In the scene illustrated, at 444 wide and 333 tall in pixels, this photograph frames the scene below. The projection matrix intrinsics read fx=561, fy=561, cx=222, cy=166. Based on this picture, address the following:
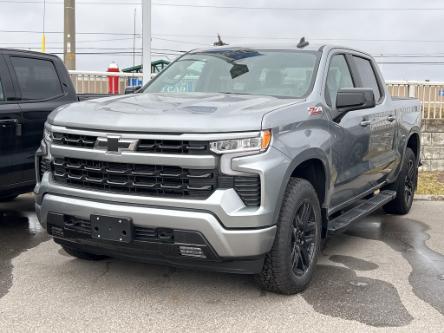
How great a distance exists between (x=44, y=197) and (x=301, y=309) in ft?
6.62

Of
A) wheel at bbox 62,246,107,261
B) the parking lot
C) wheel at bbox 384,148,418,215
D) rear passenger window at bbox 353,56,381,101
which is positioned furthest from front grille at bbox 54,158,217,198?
wheel at bbox 384,148,418,215

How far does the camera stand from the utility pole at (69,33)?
48.3ft

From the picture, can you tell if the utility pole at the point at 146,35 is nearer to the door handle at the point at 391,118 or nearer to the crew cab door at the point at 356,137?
the crew cab door at the point at 356,137

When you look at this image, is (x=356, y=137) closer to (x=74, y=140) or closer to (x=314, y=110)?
(x=314, y=110)

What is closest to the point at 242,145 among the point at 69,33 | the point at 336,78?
the point at 336,78

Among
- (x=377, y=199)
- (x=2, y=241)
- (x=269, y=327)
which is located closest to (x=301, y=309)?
(x=269, y=327)

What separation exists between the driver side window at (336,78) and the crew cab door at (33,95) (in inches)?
120

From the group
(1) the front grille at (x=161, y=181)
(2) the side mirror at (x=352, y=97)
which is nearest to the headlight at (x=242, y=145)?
(1) the front grille at (x=161, y=181)

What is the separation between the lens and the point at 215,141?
3541 mm

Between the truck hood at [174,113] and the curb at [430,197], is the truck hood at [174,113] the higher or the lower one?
the higher one

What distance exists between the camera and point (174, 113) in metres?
3.71

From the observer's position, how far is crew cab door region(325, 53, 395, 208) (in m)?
4.75

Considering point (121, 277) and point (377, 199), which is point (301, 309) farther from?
point (377, 199)

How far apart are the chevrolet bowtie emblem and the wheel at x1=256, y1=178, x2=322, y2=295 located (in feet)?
3.65
